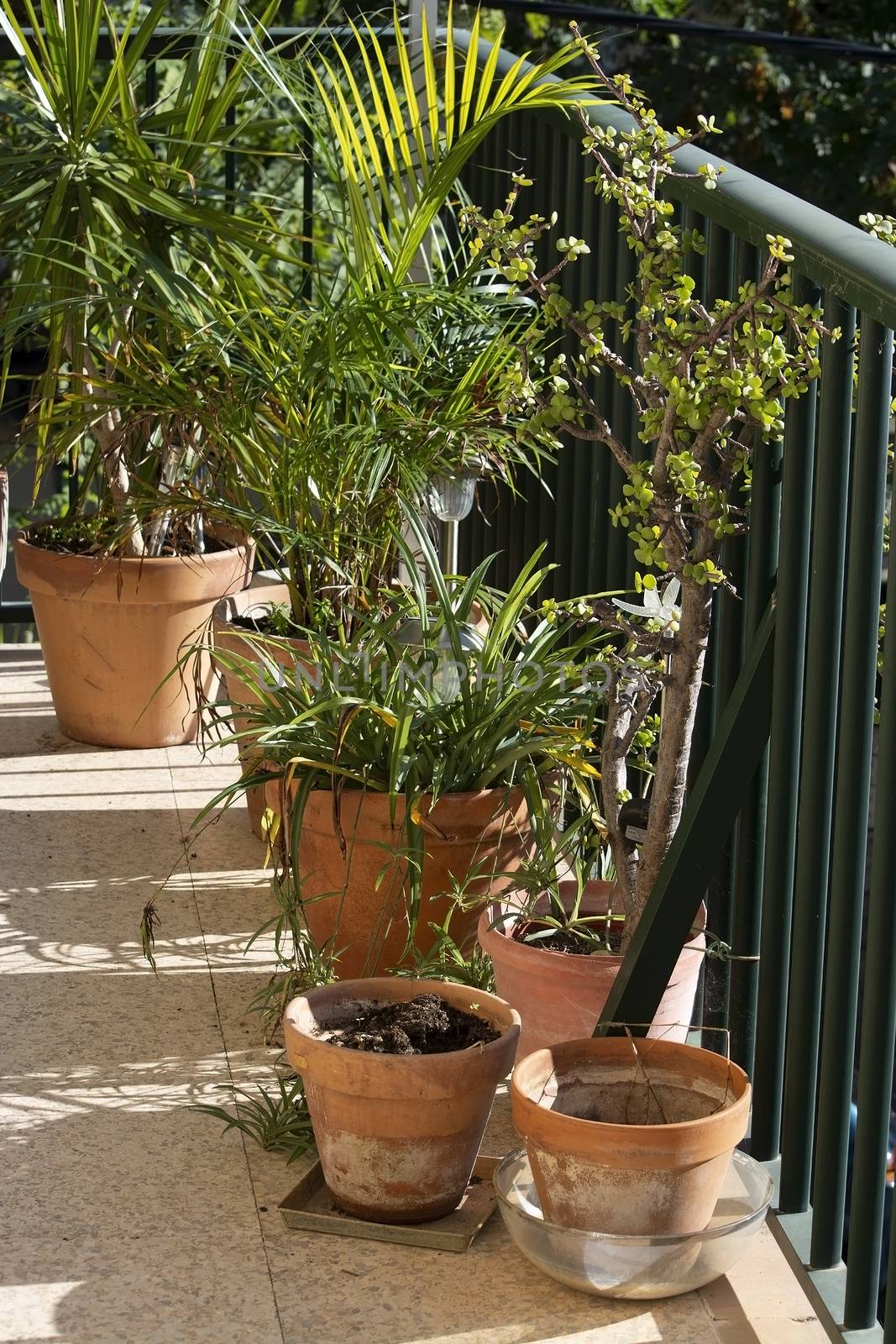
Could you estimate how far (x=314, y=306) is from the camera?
10.3 ft

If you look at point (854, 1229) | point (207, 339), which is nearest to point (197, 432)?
point (207, 339)

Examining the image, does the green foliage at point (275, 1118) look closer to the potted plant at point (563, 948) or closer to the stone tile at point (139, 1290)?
the stone tile at point (139, 1290)

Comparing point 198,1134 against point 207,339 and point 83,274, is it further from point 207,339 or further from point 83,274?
point 83,274

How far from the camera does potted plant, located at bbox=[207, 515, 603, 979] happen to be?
225cm

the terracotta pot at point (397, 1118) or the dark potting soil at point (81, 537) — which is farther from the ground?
the dark potting soil at point (81, 537)

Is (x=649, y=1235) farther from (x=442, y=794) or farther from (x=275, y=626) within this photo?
(x=275, y=626)

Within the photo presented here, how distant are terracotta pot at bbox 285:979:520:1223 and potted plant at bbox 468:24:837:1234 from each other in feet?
0.27

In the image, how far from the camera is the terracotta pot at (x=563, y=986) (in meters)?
2.02

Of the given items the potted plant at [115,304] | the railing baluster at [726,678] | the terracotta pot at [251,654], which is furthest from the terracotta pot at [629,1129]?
→ the potted plant at [115,304]

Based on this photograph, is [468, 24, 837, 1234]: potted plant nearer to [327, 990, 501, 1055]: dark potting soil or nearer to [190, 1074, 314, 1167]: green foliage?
[327, 990, 501, 1055]: dark potting soil

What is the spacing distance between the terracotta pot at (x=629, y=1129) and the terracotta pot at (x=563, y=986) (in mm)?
155

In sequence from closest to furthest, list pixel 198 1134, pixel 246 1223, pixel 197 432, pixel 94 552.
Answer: pixel 246 1223, pixel 198 1134, pixel 197 432, pixel 94 552

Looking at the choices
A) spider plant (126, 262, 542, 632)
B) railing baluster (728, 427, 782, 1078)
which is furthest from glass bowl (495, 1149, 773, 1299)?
spider plant (126, 262, 542, 632)

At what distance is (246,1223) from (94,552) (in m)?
1.83
